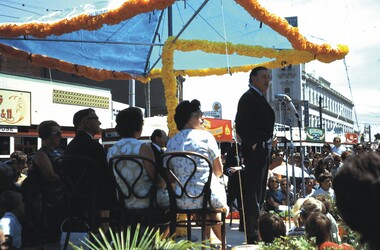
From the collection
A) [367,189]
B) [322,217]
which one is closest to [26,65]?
[322,217]

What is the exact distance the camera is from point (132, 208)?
12.9 feet

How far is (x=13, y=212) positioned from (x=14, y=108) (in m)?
14.5

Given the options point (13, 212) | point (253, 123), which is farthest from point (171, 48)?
point (13, 212)

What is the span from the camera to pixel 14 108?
18078 millimetres

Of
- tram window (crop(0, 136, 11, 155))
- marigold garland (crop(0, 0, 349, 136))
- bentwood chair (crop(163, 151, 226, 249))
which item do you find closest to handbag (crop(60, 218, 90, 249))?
bentwood chair (crop(163, 151, 226, 249))

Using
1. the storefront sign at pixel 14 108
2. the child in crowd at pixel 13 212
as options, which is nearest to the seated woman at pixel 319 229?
the child in crowd at pixel 13 212

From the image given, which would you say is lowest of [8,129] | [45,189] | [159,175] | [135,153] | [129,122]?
[45,189]

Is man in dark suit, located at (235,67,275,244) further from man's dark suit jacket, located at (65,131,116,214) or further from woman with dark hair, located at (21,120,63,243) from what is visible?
woman with dark hair, located at (21,120,63,243)

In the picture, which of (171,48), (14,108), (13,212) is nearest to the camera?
(13,212)

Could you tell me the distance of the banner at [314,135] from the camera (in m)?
31.9

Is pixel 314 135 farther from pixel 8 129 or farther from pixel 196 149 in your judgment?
pixel 196 149

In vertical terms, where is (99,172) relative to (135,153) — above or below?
below

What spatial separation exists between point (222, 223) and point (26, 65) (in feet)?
78.7

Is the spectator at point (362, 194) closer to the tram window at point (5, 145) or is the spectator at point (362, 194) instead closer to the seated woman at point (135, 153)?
the seated woman at point (135, 153)
